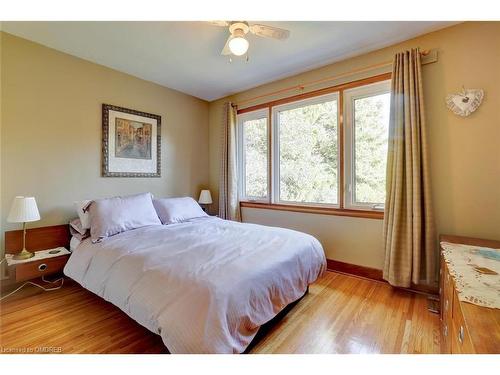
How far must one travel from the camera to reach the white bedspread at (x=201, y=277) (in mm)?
1104

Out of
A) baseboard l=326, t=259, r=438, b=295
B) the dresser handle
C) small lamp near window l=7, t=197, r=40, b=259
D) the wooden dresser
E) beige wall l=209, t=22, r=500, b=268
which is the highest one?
beige wall l=209, t=22, r=500, b=268

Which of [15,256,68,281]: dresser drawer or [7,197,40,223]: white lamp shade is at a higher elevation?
[7,197,40,223]: white lamp shade

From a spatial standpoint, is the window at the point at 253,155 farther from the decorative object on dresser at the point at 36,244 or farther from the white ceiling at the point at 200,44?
the decorative object on dresser at the point at 36,244

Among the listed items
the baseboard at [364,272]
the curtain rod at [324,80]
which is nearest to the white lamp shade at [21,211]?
the curtain rod at [324,80]

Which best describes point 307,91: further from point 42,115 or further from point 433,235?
point 42,115

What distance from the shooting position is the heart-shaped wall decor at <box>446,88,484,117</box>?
1.92m

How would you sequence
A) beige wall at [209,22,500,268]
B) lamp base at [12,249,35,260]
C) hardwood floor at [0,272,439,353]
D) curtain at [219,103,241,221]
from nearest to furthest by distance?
hardwood floor at [0,272,439,353] → beige wall at [209,22,500,268] → lamp base at [12,249,35,260] → curtain at [219,103,241,221]

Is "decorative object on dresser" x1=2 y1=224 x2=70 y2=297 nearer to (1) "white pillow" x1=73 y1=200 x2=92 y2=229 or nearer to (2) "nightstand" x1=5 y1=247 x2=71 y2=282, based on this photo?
(2) "nightstand" x1=5 y1=247 x2=71 y2=282

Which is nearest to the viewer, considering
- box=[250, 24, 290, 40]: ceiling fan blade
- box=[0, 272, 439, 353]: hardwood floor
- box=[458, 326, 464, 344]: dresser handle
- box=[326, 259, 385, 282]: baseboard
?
box=[458, 326, 464, 344]: dresser handle

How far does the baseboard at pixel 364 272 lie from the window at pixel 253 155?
4.24 ft

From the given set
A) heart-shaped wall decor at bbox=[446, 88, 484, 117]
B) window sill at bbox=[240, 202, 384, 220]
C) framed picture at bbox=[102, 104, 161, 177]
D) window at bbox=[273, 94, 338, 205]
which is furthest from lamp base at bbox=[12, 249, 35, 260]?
heart-shaped wall decor at bbox=[446, 88, 484, 117]

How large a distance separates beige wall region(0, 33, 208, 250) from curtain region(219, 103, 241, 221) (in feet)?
3.36
